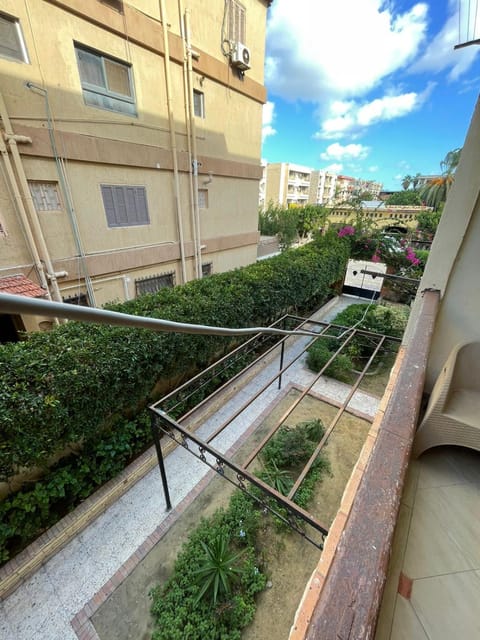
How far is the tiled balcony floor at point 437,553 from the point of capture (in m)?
0.84

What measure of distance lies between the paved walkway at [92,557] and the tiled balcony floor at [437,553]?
9.10 ft

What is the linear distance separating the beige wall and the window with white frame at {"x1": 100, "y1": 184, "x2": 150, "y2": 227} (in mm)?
5606

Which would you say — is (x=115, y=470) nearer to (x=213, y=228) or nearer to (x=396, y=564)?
(x=396, y=564)

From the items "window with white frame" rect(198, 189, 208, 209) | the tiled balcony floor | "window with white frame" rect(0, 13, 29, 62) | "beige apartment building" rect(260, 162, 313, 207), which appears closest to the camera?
the tiled balcony floor

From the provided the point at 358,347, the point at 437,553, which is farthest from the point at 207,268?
the point at 437,553

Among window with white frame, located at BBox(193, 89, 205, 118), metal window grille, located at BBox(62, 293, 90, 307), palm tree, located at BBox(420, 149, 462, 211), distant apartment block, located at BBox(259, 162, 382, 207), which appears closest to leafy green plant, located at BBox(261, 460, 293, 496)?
metal window grille, located at BBox(62, 293, 90, 307)

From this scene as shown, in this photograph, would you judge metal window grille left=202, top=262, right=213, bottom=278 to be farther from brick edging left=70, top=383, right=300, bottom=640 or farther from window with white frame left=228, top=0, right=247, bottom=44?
window with white frame left=228, top=0, right=247, bottom=44

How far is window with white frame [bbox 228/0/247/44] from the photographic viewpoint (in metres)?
6.25

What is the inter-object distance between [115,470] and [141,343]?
1.60m

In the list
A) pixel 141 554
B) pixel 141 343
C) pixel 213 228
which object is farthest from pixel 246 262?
pixel 141 554

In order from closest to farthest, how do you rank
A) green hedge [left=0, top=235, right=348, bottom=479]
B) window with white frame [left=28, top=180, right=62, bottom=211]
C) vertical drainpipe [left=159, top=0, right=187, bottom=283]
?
green hedge [left=0, top=235, right=348, bottom=479] < window with white frame [left=28, top=180, right=62, bottom=211] < vertical drainpipe [left=159, top=0, right=187, bottom=283]

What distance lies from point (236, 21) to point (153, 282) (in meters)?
6.83

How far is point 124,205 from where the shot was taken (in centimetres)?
555

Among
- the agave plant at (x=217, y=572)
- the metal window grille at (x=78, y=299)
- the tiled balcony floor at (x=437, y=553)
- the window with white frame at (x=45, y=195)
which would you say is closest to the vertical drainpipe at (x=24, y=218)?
the window with white frame at (x=45, y=195)
